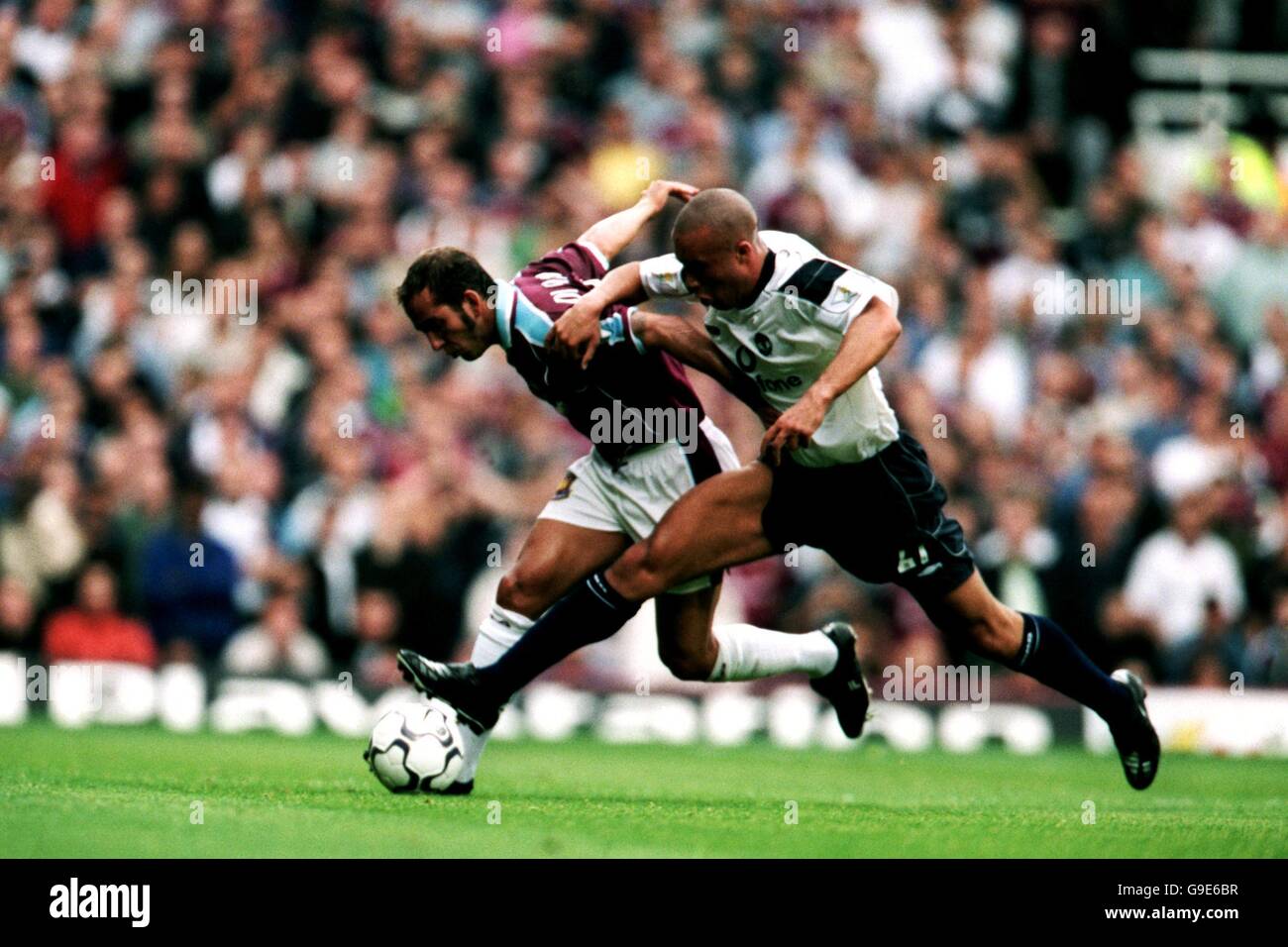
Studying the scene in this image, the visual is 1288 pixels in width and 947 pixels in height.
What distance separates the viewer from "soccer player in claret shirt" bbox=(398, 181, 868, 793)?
324 inches

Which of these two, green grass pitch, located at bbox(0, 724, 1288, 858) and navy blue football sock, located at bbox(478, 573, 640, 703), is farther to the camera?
navy blue football sock, located at bbox(478, 573, 640, 703)

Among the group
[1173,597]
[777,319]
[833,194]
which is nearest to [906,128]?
[833,194]

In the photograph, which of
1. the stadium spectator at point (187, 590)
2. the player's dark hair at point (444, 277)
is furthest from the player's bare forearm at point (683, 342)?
the stadium spectator at point (187, 590)

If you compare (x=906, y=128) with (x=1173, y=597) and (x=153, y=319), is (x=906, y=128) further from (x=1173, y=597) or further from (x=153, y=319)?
(x=153, y=319)

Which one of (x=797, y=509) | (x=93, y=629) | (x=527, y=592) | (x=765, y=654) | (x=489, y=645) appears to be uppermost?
(x=797, y=509)

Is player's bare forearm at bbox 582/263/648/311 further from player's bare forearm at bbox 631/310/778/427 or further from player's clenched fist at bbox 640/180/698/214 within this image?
player's clenched fist at bbox 640/180/698/214

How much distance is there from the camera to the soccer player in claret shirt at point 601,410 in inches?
324

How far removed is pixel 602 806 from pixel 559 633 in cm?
66

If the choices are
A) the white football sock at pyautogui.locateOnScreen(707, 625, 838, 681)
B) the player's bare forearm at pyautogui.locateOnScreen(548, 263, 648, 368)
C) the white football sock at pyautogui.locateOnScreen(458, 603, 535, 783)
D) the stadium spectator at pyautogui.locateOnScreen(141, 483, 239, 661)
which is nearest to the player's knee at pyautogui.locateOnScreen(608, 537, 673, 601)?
the white football sock at pyautogui.locateOnScreen(458, 603, 535, 783)

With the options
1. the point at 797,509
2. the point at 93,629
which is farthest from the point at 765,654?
the point at 93,629

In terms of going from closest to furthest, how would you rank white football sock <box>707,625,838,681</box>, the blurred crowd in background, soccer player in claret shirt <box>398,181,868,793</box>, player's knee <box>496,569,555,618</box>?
soccer player in claret shirt <box>398,181,868,793</box>, player's knee <box>496,569,555,618</box>, white football sock <box>707,625,838,681</box>, the blurred crowd in background

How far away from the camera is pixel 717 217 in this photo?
25.6 feet

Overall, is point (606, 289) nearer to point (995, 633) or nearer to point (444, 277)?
point (444, 277)

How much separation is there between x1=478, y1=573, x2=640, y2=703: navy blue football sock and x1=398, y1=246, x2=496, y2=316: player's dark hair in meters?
1.22
